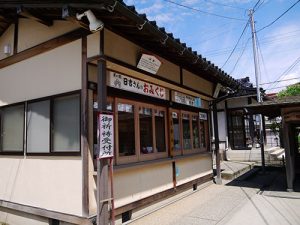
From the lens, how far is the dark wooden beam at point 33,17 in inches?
201

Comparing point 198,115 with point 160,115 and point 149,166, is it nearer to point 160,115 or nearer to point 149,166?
point 160,115

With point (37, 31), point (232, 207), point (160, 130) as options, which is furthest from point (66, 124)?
point (232, 207)

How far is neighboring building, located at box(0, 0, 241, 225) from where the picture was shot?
5309 millimetres

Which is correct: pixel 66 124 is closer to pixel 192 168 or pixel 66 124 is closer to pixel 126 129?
pixel 126 129

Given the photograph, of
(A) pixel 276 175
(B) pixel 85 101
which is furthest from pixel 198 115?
(B) pixel 85 101

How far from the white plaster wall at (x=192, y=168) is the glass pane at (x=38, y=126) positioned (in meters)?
4.19

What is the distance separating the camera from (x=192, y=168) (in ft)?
31.7

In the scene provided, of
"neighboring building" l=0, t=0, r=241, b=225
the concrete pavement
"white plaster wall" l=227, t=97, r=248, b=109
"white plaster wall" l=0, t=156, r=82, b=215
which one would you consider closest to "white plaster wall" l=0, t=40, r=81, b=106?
"neighboring building" l=0, t=0, r=241, b=225

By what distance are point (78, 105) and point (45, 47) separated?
1.80 meters

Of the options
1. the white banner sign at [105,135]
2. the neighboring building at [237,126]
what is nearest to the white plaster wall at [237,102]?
the neighboring building at [237,126]

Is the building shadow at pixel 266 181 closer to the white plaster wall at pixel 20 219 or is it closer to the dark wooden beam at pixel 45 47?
the white plaster wall at pixel 20 219

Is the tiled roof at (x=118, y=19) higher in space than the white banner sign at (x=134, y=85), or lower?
higher

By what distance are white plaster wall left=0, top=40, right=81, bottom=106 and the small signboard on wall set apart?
1452 millimetres

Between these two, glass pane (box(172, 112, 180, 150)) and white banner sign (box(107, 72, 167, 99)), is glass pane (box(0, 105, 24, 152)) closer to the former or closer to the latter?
white banner sign (box(107, 72, 167, 99))
